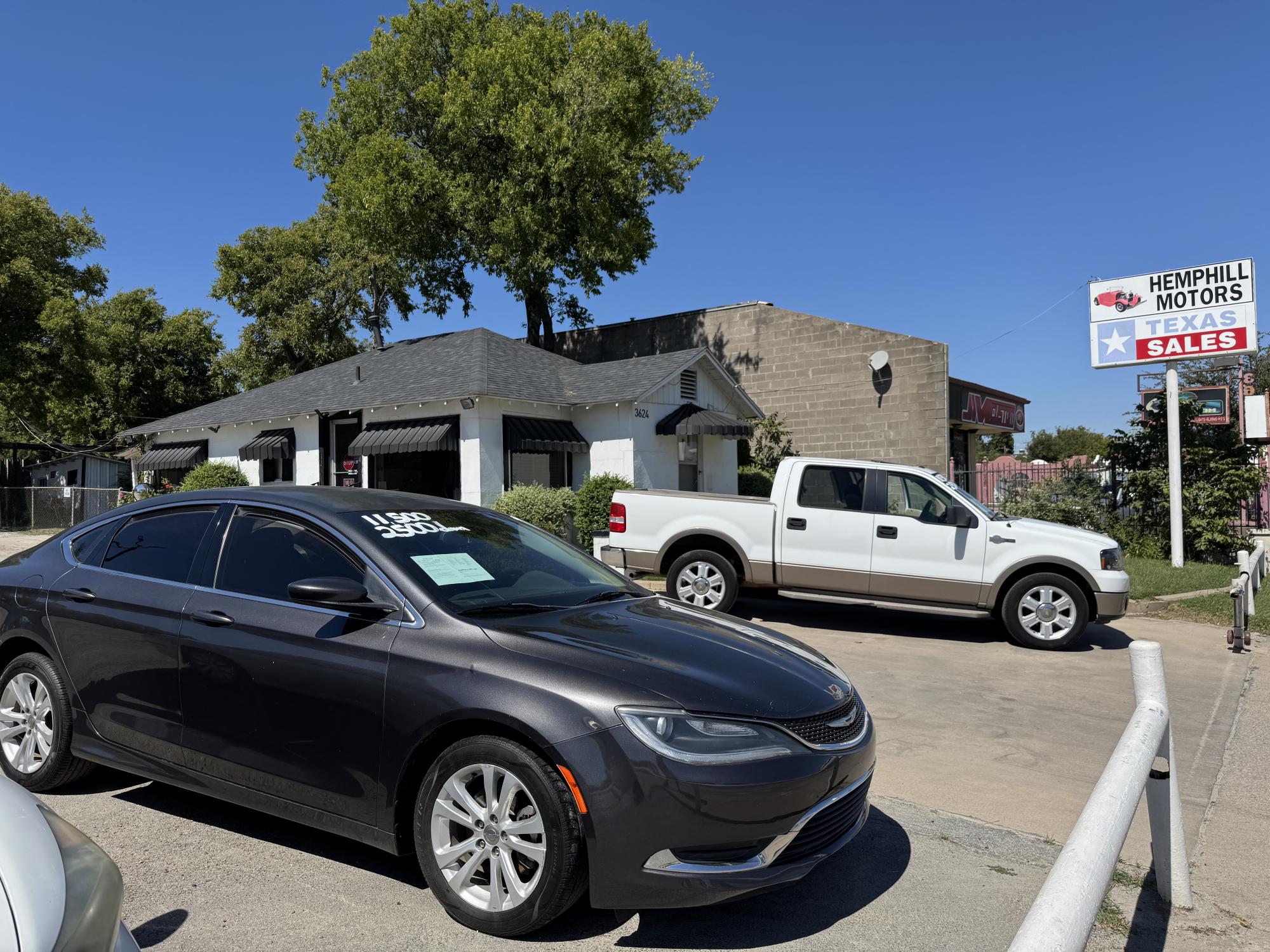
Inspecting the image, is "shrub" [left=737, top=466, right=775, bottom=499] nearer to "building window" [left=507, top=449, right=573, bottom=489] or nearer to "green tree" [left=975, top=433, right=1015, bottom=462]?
"building window" [left=507, top=449, right=573, bottom=489]

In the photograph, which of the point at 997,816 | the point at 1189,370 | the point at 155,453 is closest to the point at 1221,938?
the point at 997,816

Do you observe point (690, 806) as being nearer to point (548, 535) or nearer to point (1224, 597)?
point (548, 535)

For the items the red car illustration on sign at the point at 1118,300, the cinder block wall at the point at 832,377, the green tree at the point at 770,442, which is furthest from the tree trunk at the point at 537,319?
the red car illustration on sign at the point at 1118,300

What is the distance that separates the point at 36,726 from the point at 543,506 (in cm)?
1267

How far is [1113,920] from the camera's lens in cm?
335

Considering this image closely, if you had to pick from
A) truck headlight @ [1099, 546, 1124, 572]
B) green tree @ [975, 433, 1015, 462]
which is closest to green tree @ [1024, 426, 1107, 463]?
green tree @ [975, 433, 1015, 462]

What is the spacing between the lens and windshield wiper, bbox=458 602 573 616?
3584 mm

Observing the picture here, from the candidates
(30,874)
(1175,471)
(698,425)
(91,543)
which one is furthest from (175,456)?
(30,874)

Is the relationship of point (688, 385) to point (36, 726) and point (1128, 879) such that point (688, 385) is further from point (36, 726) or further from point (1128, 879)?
point (1128, 879)

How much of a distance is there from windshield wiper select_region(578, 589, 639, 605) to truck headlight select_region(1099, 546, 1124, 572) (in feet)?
21.2

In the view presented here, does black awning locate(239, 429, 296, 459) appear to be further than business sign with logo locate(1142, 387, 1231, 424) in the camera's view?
Yes

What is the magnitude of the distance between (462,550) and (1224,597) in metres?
11.5

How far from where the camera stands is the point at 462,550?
162 inches

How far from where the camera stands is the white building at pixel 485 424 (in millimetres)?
18984
